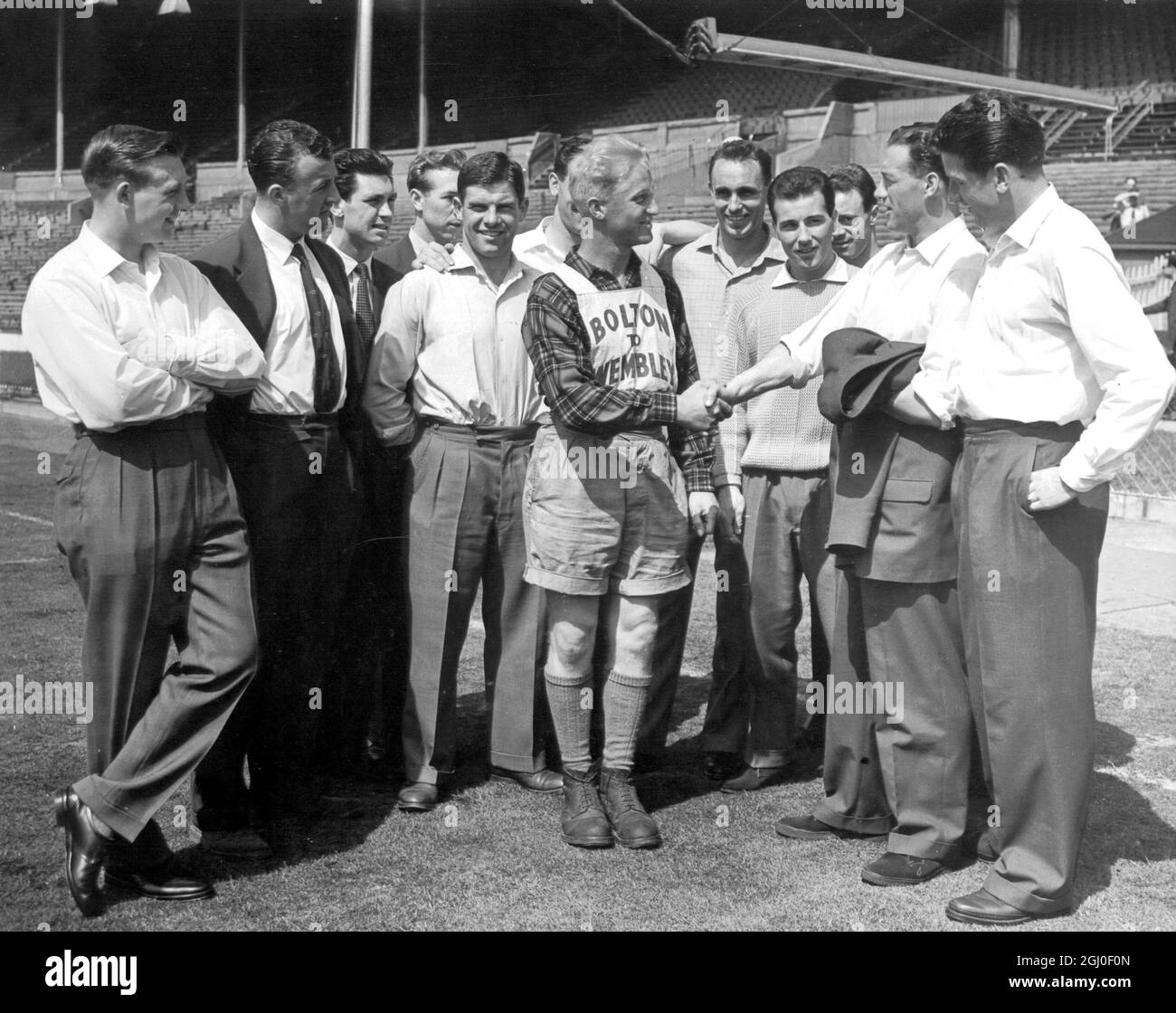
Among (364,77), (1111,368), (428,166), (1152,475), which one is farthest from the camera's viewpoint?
(364,77)

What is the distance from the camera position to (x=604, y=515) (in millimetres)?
4199

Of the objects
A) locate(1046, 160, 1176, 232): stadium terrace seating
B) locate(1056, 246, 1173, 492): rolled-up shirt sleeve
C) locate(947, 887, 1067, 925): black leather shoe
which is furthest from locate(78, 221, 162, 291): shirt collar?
locate(1046, 160, 1176, 232): stadium terrace seating

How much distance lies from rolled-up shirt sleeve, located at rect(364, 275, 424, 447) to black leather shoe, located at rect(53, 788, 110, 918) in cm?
158

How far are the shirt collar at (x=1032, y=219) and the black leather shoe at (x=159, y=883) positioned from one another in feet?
9.02

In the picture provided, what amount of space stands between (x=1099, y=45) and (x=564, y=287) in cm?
2864

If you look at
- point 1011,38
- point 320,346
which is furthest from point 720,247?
point 1011,38

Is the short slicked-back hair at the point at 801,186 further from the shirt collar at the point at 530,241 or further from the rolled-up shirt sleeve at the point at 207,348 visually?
the rolled-up shirt sleeve at the point at 207,348

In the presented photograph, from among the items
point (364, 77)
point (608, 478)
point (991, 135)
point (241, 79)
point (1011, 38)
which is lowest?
point (608, 478)

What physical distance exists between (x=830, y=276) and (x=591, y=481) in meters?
1.31

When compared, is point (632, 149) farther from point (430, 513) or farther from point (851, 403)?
point (430, 513)

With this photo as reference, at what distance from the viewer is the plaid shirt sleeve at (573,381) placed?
4.11m

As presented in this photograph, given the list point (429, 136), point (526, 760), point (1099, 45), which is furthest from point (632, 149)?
point (429, 136)

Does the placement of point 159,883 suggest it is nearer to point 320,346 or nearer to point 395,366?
point 320,346

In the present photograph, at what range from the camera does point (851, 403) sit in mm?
3959
